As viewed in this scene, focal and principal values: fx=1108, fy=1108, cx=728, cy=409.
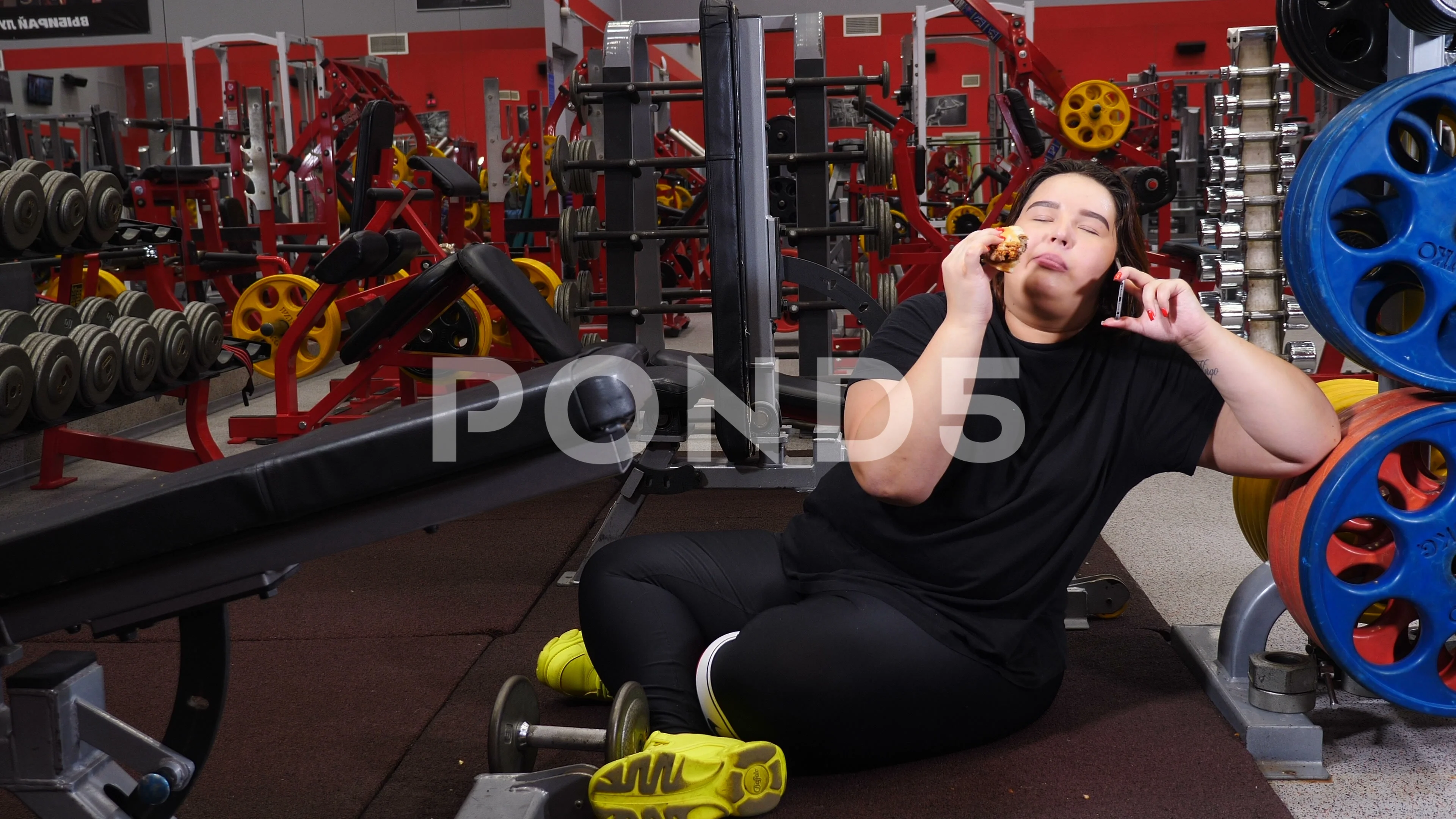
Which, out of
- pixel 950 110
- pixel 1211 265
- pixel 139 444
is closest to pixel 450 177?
pixel 139 444

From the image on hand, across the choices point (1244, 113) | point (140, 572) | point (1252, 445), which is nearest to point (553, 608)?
point (140, 572)

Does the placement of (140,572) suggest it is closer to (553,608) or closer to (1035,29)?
(553,608)

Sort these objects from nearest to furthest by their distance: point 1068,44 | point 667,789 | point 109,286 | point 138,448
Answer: point 667,789, point 138,448, point 109,286, point 1068,44

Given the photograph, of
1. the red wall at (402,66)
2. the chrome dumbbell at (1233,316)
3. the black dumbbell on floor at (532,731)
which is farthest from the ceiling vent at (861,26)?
the black dumbbell on floor at (532,731)

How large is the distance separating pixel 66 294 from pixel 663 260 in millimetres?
2619

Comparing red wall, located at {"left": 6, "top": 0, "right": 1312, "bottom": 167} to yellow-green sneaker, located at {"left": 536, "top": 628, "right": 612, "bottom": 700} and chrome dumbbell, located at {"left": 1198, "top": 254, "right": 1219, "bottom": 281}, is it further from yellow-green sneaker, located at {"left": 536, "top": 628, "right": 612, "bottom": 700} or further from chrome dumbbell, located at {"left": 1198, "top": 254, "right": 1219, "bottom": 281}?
yellow-green sneaker, located at {"left": 536, "top": 628, "right": 612, "bottom": 700}

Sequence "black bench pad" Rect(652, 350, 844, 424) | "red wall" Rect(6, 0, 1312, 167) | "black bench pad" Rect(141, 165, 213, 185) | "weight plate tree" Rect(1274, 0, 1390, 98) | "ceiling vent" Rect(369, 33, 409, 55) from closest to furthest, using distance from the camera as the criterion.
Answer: "weight plate tree" Rect(1274, 0, 1390, 98) < "black bench pad" Rect(652, 350, 844, 424) < "black bench pad" Rect(141, 165, 213, 185) < "ceiling vent" Rect(369, 33, 409, 55) < "red wall" Rect(6, 0, 1312, 167)

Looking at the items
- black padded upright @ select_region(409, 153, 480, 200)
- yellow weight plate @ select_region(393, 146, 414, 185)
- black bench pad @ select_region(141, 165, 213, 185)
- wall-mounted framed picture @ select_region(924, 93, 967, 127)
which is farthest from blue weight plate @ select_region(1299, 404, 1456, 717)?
wall-mounted framed picture @ select_region(924, 93, 967, 127)

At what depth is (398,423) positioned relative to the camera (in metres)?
1.05

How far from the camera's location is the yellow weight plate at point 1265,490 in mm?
1525

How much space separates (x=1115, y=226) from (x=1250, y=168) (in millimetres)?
493

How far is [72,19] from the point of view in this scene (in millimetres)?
4168

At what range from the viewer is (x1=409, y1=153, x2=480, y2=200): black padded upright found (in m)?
3.86

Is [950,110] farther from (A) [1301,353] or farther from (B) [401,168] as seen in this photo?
(A) [1301,353]
